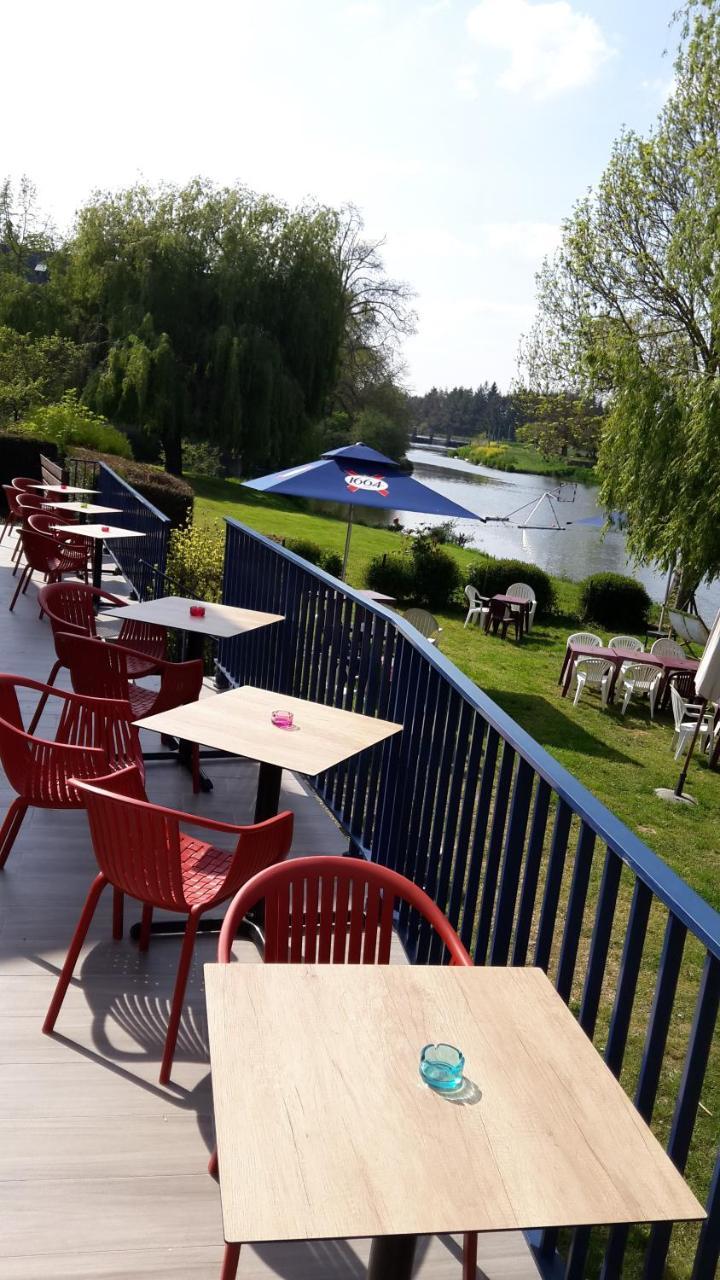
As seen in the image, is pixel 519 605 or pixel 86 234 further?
pixel 86 234

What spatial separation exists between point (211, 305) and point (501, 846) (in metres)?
27.2

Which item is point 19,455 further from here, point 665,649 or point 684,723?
point 684,723

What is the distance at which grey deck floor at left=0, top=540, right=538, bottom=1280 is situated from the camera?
2234 millimetres

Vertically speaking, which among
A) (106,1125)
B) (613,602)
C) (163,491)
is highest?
(163,491)

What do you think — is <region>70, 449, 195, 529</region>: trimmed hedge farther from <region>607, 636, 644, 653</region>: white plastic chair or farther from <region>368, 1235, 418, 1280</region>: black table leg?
<region>368, 1235, 418, 1280</region>: black table leg

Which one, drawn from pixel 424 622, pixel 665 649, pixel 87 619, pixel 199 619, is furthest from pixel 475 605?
pixel 199 619

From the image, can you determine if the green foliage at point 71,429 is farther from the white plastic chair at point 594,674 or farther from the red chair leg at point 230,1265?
the red chair leg at point 230,1265

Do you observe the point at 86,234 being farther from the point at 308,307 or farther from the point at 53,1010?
the point at 53,1010

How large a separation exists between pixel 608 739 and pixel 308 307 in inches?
774

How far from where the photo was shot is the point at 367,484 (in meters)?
11.5

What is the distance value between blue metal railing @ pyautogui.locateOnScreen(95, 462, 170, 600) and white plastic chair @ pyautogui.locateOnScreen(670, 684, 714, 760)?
5925 millimetres

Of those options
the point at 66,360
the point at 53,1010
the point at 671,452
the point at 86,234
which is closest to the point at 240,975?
the point at 53,1010

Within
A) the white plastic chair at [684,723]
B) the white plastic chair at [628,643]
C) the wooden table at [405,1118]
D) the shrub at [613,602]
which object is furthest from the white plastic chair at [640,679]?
the wooden table at [405,1118]

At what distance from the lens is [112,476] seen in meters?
12.0
